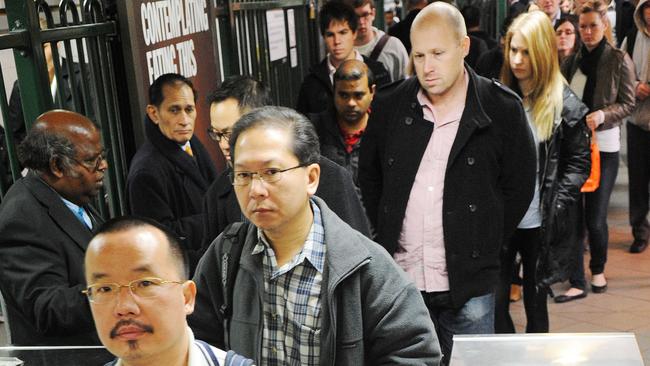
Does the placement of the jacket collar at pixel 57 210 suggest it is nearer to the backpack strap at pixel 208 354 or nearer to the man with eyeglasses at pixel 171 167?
the man with eyeglasses at pixel 171 167

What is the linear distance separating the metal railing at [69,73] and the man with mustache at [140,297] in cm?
191

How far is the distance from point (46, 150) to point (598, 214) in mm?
4370

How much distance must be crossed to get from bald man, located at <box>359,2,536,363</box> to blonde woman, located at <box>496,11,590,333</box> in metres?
0.72

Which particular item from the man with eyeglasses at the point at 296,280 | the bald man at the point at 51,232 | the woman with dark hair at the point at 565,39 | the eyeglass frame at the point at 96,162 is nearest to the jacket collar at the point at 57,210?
the bald man at the point at 51,232

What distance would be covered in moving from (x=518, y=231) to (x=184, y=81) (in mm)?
1922

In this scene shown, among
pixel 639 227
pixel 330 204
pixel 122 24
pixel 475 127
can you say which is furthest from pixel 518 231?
pixel 639 227

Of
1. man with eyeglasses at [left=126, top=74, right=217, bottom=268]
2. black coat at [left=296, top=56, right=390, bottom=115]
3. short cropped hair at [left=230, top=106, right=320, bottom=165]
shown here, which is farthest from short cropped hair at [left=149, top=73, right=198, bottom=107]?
black coat at [left=296, top=56, right=390, bottom=115]

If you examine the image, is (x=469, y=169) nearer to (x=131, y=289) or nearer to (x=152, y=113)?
(x=152, y=113)

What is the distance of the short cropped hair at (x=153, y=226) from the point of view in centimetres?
203

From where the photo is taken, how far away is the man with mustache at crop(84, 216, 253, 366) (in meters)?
1.92

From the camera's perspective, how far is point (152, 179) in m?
4.04

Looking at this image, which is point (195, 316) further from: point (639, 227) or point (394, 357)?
point (639, 227)

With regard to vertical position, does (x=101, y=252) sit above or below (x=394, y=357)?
above

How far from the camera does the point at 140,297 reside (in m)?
1.93
